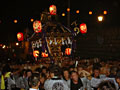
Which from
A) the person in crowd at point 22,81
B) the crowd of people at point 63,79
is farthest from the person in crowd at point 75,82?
the person in crowd at point 22,81

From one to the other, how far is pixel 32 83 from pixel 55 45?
29.6 feet

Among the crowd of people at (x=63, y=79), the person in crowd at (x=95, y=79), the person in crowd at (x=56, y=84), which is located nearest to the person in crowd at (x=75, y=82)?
the crowd of people at (x=63, y=79)

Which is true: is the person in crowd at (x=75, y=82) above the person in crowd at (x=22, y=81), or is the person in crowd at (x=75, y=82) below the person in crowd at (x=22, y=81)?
above

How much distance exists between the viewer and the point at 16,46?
28906 millimetres

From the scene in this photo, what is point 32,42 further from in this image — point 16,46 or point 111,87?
point 16,46

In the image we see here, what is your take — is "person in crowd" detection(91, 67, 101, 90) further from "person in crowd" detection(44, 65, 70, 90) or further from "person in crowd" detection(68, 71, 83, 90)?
"person in crowd" detection(44, 65, 70, 90)

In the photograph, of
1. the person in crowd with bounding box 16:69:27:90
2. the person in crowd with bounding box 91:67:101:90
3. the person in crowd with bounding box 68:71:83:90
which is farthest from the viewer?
the person in crowd with bounding box 16:69:27:90

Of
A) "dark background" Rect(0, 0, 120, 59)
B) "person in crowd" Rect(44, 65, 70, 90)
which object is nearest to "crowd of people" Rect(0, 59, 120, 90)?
"person in crowd" Rect(44, 65, 70, 90)

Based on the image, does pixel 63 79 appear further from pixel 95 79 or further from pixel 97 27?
pixel 97 27

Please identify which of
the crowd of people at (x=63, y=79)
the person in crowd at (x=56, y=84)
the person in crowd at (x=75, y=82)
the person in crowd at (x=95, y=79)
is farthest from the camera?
the person in crowd at (x=95, y=79)

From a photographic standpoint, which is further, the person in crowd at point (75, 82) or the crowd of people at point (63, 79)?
the person in crowd at point (75, 82)

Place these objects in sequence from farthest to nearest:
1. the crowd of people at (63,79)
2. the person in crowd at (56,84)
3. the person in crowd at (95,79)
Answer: the person in crowd at (95,79) < the person in crowd at (56,84) < the crowd of people at (63,79)

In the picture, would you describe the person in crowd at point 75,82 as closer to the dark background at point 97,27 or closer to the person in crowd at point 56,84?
the person in crowd at point 56,84

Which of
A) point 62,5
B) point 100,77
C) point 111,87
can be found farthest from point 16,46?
point 111,87
